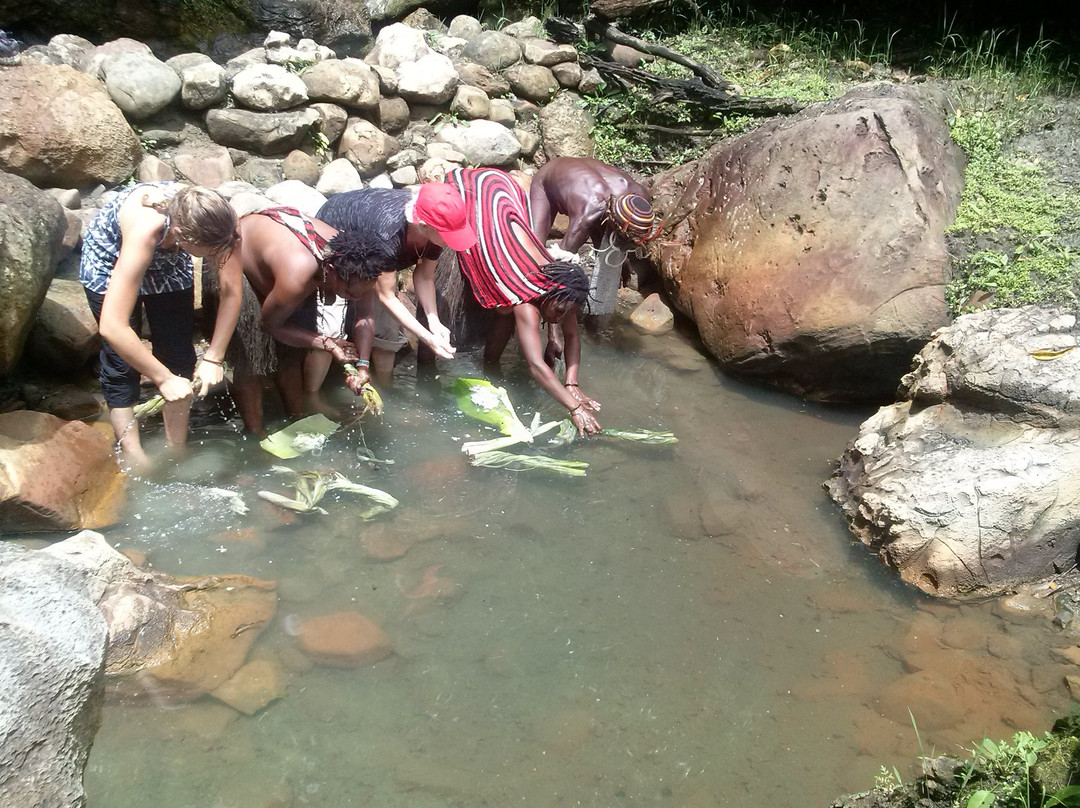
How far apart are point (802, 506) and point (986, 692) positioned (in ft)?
4.43

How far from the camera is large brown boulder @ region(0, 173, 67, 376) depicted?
379cm

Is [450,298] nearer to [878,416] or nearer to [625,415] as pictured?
[625,415]

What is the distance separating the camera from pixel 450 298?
521cm

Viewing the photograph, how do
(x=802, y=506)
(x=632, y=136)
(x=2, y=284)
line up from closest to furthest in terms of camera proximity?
(x=2, y=284) < (x=802, y=506) < (x=632, y=136)

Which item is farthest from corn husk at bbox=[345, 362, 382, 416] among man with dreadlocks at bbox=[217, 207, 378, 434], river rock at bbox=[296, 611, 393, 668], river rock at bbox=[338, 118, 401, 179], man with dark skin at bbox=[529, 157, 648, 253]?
river rock at bbox=[338, 118, 401, 179]

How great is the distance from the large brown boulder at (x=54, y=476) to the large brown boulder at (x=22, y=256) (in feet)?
1.28

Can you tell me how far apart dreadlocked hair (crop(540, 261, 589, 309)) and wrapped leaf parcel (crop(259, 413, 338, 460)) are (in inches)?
55.6

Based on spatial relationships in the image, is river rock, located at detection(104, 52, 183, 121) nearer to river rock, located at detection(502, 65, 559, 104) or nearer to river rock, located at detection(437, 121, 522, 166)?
river rock, located at detection(437, 121, 522, 166)

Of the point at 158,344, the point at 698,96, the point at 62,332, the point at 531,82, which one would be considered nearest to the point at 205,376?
the point at 158,344

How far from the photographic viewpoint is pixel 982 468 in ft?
13.7

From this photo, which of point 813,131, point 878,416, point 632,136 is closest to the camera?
point 878,416

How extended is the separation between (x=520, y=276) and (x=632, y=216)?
1115mm

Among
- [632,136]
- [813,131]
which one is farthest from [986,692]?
[632,136]

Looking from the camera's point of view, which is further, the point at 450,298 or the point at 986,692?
the point at 450,298
